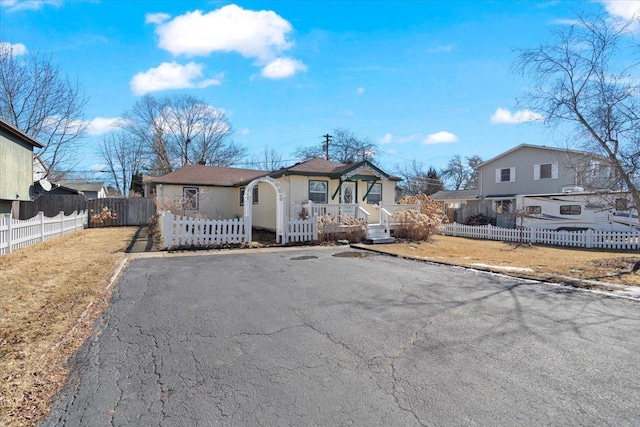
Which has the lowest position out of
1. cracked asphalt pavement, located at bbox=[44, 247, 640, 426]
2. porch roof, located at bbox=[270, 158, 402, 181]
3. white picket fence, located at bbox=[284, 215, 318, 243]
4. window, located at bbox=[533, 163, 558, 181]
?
cracked asphalt pavement, located at bbox=[44, 247, 640, 426]

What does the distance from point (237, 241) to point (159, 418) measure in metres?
10.3

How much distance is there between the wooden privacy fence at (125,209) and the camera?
72.4 ft

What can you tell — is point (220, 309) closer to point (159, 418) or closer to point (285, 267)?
point (159, 418)

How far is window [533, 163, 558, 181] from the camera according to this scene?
23.9 meters

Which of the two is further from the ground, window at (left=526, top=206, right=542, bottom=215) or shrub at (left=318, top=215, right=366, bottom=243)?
window at (left=526, top=206, right=542, bottom=215)

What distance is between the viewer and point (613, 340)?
13.1ft

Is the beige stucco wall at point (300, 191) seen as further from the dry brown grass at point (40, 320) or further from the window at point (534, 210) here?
the window at point (534, 210)

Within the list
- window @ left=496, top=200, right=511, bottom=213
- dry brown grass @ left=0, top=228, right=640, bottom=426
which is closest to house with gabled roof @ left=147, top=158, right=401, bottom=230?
dry brown grass @ left=0, top=228, right=640, bottom=426

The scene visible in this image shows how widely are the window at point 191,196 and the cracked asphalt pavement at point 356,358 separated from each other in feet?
44.0

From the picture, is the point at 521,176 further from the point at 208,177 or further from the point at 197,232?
the point at 197,232

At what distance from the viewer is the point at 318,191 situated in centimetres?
1664

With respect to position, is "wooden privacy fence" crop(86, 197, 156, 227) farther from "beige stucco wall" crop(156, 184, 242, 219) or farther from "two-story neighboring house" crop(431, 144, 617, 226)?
"two-story neighboring house" crop(431, 144, 617, 226)

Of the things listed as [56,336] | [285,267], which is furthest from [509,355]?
[285,267]

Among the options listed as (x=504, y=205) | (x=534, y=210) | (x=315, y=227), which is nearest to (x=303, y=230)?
(x=315, y=227)
